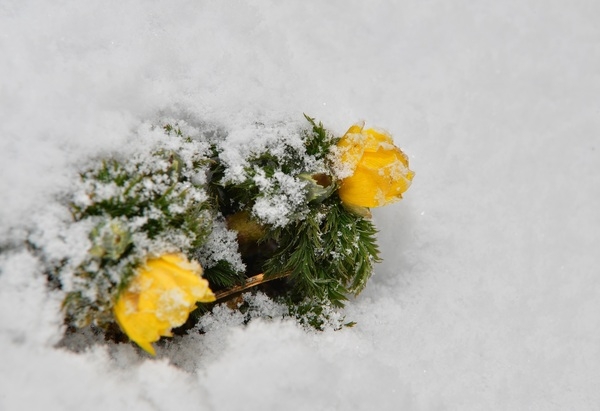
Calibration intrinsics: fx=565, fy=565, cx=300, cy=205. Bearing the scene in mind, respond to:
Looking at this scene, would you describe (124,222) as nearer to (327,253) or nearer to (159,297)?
(159,297)

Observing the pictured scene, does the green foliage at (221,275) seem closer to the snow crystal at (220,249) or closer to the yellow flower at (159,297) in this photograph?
the snow crystal at (220,249)

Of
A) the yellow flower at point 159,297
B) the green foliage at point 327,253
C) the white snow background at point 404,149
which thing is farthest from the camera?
the green foliage at point 327,253

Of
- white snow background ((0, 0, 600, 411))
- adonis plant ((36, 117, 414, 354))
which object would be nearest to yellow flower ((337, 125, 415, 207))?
adonis plant ((36, 117, 414, 354))

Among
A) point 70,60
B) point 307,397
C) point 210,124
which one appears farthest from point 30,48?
Result: point 307,397

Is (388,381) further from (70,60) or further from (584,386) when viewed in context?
(70,60)

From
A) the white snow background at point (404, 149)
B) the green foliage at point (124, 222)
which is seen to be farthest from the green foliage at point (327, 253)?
the green foliage at point (124, 222)

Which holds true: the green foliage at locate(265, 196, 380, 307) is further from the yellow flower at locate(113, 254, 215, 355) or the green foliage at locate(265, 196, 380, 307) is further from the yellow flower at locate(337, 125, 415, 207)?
the yellow flower at locate(113, 254, 215, 355)
